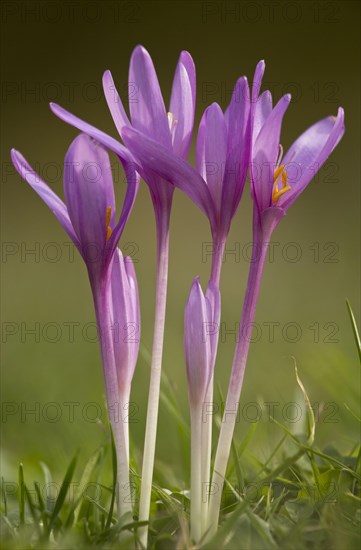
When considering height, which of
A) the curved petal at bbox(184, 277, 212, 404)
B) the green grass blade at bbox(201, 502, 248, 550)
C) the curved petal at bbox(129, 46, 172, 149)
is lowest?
the green grass blade at bbox(201, 502, 248, 550)

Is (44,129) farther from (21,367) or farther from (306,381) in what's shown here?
(306,381)

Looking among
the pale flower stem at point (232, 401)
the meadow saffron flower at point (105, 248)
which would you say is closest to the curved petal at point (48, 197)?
the meadow saffron flower at point (105, 248)

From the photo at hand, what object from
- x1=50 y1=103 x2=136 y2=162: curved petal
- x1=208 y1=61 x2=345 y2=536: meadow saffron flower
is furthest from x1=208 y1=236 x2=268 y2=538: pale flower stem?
x1=50 y1=103 x2=136 y2=162: curved petal

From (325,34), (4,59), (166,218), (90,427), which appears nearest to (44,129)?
(4,59)

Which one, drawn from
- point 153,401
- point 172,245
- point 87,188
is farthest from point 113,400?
point 172,245

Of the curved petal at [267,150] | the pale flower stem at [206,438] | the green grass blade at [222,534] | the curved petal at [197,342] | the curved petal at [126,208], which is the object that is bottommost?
the green grass blade at [222,534]

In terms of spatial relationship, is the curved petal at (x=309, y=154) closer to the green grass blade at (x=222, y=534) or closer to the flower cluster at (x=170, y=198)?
the flower cluster at (x=170, y=198)

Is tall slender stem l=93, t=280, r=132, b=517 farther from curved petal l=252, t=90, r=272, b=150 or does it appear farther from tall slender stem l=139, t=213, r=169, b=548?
curved petal l=252, t=90, r=272, b=150
